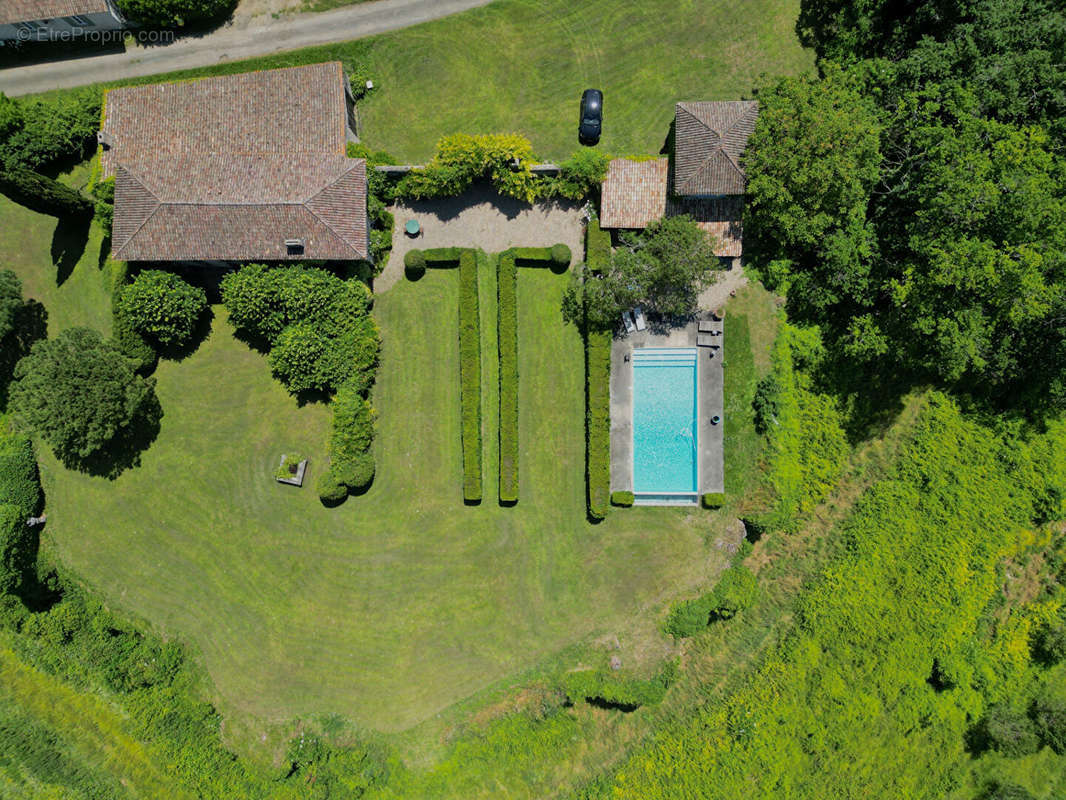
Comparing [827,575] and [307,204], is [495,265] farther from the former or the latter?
[827,575]

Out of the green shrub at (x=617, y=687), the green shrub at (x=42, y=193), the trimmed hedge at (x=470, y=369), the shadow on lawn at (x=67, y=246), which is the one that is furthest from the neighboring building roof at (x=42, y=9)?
the green shrub at (x=617, y=687)

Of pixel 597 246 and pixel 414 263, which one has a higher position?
pixel 597 246

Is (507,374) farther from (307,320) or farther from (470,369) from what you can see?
(307,320)

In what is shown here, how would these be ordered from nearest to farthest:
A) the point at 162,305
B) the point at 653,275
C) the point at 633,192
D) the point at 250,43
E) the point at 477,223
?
1. the point at 653,275
2. the point at 162,305
3. the point at 633,192
4. the point at 477,223
5. the point at 250,43

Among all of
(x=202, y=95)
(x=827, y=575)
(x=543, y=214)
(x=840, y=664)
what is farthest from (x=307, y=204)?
(x=840, y=664)

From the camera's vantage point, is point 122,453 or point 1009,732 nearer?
point 1009,732

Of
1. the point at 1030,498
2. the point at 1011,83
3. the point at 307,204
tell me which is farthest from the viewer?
the point at 1030,498

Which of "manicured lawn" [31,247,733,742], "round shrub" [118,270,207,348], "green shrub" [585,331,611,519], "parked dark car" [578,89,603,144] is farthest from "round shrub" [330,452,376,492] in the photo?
"parked dark car" [578,89,603,144]

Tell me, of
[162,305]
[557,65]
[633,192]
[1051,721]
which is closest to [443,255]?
[633,192]
